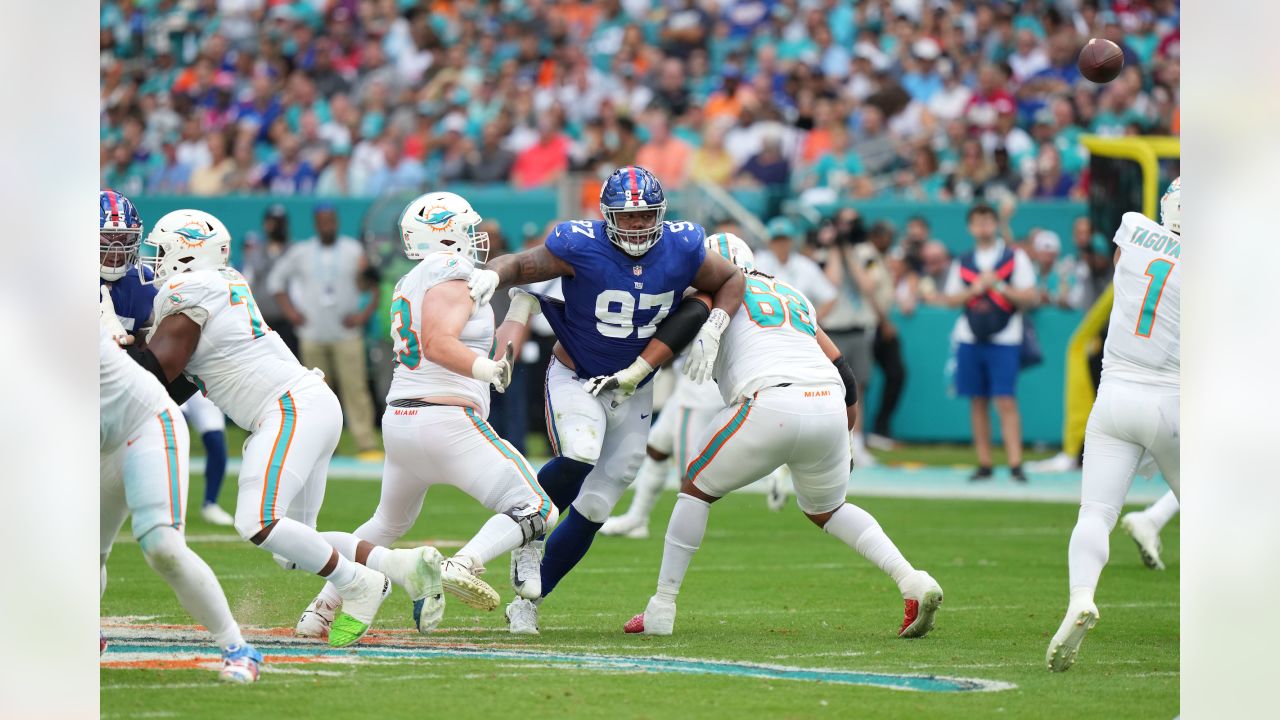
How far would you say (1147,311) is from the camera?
20.4 ft

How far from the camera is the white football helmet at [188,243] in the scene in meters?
6.37

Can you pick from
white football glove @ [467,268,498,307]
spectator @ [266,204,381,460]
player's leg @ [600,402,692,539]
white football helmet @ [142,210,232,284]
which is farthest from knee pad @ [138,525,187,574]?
spectator @ [266,204,381,460]

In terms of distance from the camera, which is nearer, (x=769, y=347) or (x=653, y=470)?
(x=769, y=347)

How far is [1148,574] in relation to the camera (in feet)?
29.1

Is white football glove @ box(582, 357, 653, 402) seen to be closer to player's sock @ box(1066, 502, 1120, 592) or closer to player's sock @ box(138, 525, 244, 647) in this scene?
player's sock @ box(1066, 502, 1120, 592)

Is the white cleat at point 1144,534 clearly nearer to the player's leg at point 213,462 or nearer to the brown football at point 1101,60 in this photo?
the brown football at point 1101,60

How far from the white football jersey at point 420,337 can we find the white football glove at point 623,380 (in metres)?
0.44

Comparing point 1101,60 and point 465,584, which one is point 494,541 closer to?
point 465,584

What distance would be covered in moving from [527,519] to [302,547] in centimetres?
87

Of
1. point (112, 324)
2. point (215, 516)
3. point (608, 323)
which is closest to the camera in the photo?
point (112, 324)

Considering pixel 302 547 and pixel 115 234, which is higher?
pixel 115 234

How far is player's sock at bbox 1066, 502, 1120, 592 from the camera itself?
600 centimetres

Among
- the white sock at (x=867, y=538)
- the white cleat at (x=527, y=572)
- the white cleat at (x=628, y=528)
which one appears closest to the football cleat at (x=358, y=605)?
the white cleat at (x=527, y=572)

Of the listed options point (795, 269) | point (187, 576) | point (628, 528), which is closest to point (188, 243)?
point (187, 576)
